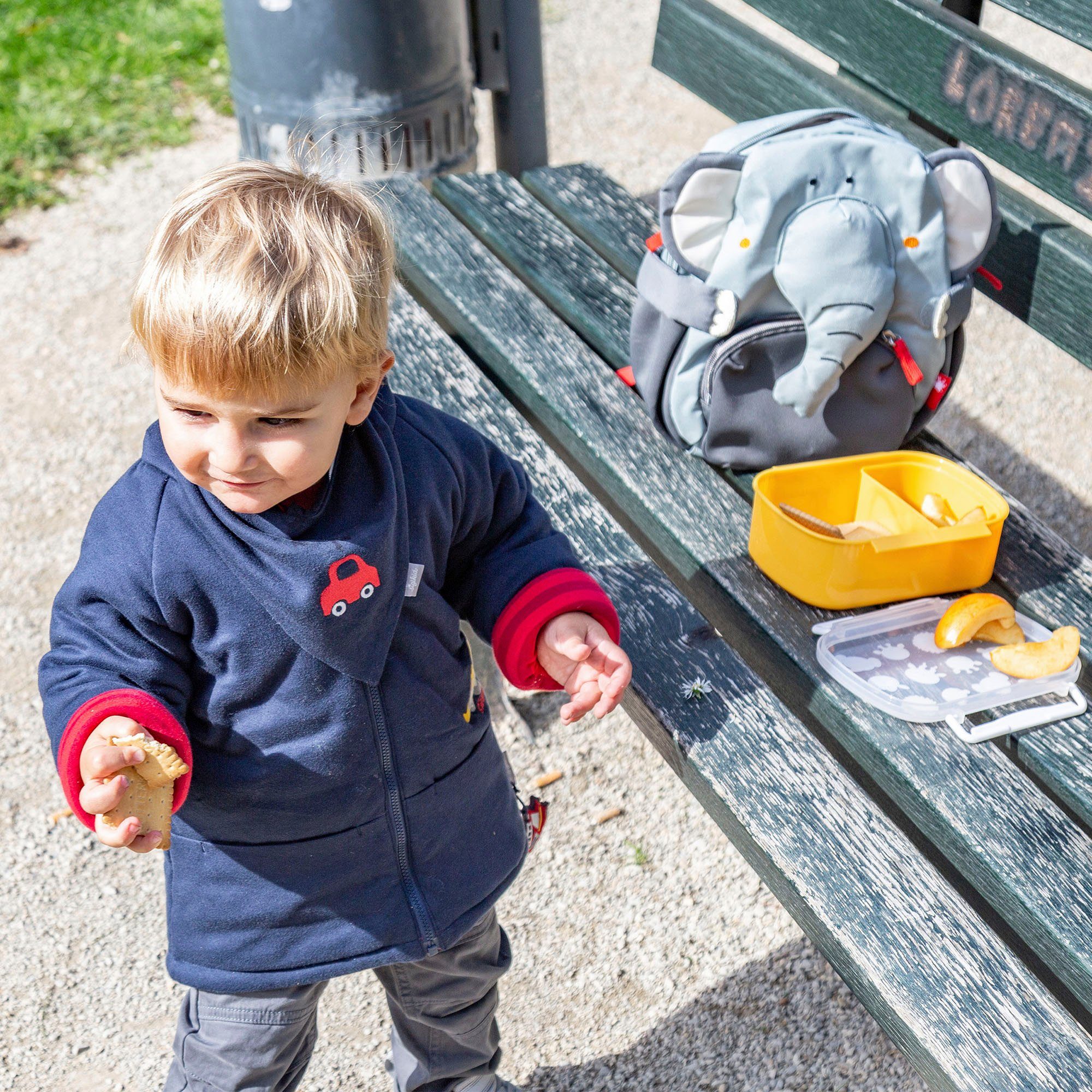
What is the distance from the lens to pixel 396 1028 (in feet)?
6.01

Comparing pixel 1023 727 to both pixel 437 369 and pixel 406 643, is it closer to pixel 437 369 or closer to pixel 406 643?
pixel 406 643

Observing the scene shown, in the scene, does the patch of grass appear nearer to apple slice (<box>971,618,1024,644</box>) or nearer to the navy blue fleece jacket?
the navy blue fleece jacket

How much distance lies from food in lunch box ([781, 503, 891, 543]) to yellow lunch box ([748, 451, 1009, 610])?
1 centimetres

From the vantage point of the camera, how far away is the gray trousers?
158cm

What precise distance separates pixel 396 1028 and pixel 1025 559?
3.91 feet

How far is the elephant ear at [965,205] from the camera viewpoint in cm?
201

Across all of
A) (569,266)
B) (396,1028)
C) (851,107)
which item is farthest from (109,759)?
(851,107)

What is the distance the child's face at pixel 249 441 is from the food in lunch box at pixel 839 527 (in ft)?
2.71

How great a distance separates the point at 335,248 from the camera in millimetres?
1345

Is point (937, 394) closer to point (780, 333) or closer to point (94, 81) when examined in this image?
point (780, 333)

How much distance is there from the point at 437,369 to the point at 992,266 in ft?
3.38

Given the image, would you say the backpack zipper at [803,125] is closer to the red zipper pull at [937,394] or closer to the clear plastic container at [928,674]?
the red zipper pull at [937,394]

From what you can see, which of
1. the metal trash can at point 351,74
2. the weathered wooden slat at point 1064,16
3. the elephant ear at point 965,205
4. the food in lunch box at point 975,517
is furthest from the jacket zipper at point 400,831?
the metal trash can at point 351,74

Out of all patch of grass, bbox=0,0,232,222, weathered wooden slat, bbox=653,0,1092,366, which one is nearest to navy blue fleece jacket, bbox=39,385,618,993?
weathered wooden slat, bbox=653,0,1092,366
